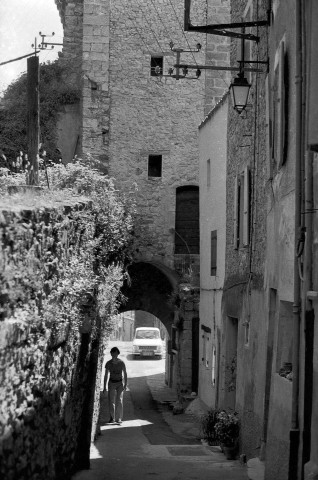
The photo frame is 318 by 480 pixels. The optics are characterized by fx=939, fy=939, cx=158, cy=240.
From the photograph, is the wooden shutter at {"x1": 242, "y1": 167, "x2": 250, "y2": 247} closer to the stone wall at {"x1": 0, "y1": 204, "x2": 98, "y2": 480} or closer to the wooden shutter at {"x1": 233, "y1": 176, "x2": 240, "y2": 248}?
the wooden shutter at {"x1": 233, "y1": 176, "x2": 240, "y2": 248}

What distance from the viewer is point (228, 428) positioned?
13703 mm

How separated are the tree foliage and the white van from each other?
53.4 ft

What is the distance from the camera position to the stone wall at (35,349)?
20.1 feet

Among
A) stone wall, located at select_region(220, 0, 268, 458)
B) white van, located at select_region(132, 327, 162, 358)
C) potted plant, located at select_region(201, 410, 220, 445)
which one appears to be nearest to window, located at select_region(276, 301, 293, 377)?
stone wall, located at select_region(220, 0, 268, 458)

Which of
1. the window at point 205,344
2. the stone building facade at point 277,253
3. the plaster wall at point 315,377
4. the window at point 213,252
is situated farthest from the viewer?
the window at point 205,344

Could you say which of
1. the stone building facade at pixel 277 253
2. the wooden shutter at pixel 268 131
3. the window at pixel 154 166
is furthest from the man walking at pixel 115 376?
the window at pixel 154 166

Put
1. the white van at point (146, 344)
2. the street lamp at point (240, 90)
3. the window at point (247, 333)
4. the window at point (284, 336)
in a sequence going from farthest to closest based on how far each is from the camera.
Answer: the white van at point (146, 344) < the window at point (247, 333) < the street lamp at point (240, 90) < the window at point (284, 336)

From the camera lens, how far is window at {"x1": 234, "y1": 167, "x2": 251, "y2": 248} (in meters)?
14.6

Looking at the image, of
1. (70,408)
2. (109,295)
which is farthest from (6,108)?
(70,408)

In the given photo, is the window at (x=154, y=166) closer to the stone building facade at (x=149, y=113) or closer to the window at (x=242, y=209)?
the stone building facade at (x=149, y=113)

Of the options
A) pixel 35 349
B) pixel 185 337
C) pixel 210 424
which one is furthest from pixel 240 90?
pixel 185 337

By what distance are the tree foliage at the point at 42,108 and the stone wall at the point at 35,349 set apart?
16385mm

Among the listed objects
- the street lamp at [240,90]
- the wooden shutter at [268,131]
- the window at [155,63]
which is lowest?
the wooden shutter at [268,131]

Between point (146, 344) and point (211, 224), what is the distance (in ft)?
68.9
